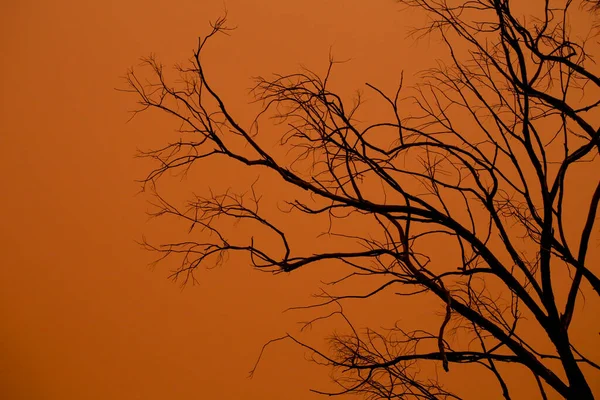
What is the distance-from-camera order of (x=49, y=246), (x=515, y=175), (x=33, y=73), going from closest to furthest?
(x=515, y=175)
(x=49, y=246)
(x=33, y=73)

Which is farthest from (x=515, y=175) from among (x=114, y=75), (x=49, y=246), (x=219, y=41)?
(x=49, y=246)

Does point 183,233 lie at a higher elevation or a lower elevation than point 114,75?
lower

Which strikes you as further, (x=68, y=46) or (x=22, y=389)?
(x=68, y=46)

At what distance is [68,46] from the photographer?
2.08 meters

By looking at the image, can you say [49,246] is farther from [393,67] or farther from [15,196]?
[393,67]

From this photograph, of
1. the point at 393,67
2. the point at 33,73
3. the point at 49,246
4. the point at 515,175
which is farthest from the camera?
the point at 33,73

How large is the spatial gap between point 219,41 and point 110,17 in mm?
413

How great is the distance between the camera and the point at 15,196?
2053 millimetres

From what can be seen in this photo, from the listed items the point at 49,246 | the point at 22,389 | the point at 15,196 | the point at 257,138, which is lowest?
the point at 22,389

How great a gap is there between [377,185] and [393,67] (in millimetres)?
345

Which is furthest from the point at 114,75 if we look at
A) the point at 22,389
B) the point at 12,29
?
the point at 22,389

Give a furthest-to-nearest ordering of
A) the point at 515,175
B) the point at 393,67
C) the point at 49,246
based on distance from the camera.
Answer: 1. the point at 49,246
2. the point at 393,67
3. the point at 515,175

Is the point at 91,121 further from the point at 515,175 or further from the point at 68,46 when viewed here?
the point at 515,175

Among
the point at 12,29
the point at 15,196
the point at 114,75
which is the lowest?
the point at 15,196
